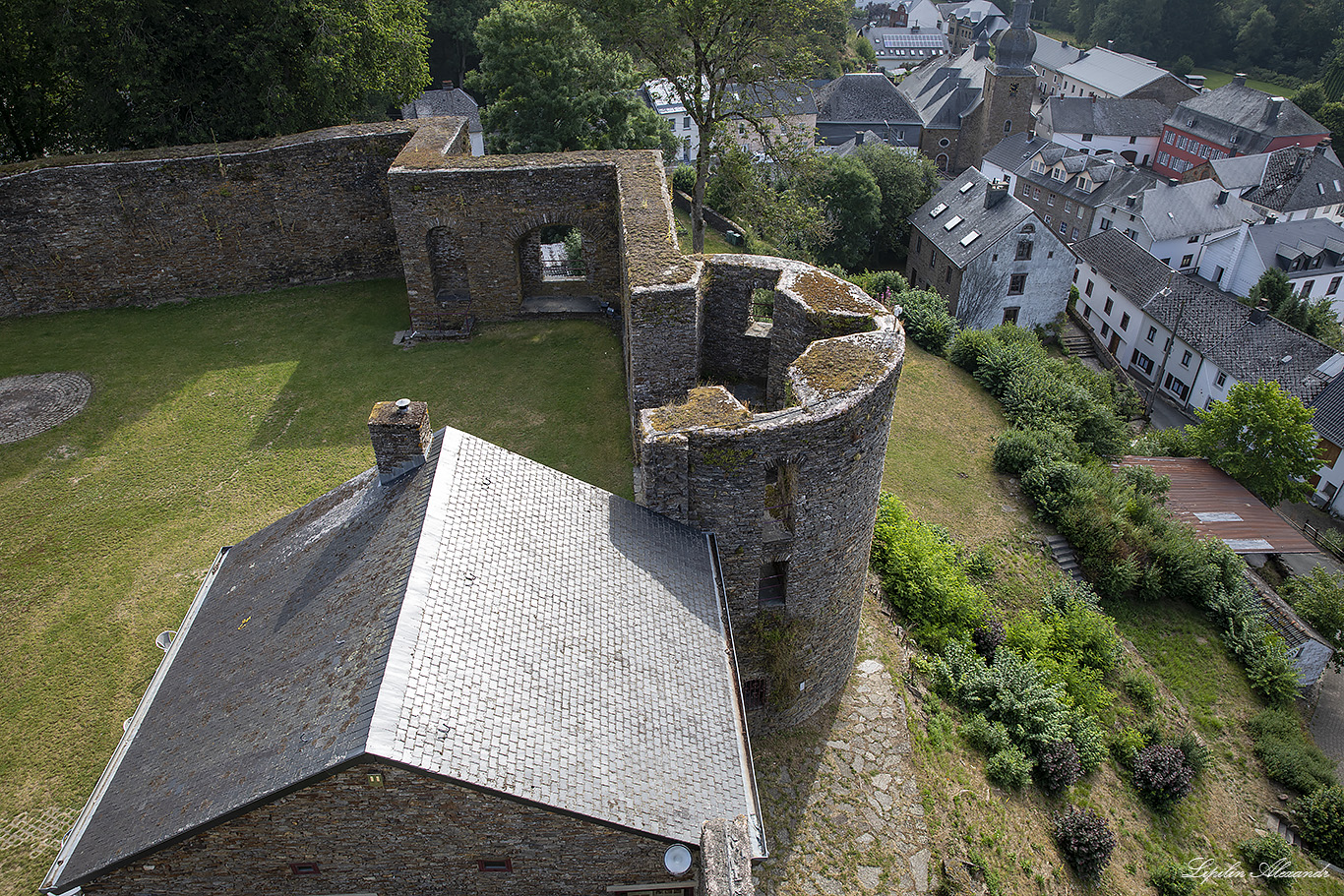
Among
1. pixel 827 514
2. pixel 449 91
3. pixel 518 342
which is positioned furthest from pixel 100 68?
pixel 449 91

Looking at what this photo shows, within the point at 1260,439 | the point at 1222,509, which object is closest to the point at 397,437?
the point at 1222,509

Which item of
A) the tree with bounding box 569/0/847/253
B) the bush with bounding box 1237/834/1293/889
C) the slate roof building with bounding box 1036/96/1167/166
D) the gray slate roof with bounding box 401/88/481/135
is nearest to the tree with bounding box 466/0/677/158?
the tree with bounding box 569/0/847/253

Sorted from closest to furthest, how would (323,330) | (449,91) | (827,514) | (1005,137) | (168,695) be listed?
(168,695) < (827,514) < (323,330) < (449,91) < (1005,137)

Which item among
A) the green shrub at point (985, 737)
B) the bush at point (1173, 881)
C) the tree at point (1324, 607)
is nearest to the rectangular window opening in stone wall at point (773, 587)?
the green shrub at point (985, 737)

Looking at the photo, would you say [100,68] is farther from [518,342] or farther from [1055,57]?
[1055,57]

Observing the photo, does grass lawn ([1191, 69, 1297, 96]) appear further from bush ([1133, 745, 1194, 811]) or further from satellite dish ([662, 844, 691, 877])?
satellite dish ([662, 844, 691, 877])

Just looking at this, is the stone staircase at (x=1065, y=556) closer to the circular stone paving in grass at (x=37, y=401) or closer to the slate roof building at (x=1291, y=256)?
the circular stone paving in grass at (x=37, y=401)
